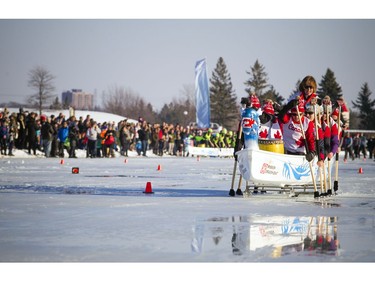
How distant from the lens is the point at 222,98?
449 feet

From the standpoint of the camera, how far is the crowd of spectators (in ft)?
119

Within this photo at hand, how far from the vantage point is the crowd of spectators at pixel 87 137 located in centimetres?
3628

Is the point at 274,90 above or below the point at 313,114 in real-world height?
above

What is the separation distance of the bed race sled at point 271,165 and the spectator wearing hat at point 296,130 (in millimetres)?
294

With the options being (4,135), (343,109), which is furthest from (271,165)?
(4,135)

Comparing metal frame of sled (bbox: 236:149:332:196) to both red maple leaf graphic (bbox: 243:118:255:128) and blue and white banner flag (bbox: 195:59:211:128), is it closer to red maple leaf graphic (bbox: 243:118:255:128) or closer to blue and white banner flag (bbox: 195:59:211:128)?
red maple leaf graphic (bbox: 243:118:255:128)

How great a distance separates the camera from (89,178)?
2116 centimetres

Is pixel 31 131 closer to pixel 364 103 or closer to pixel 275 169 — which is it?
pixel 275 169

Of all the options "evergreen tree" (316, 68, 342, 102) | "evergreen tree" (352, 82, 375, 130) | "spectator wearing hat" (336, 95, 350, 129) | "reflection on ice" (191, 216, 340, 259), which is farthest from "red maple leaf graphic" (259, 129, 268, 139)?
"evergreen tree" (352, 82, 375, 130)

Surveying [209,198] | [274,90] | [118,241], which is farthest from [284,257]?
[274,90]
